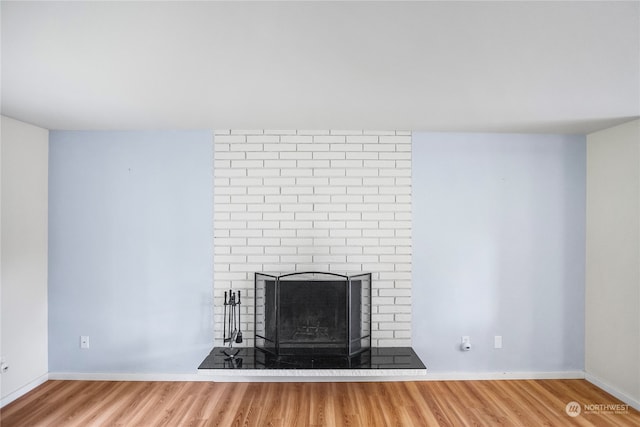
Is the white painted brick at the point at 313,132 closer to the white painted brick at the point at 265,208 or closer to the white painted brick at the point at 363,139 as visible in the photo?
the white painted brick at the point at 363,139

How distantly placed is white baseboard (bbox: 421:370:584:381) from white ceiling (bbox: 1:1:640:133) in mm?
2346

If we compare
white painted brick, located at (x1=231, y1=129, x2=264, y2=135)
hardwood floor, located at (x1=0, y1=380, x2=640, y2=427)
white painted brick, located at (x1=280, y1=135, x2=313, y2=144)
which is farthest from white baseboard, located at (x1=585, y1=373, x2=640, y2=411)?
white painted brick, located at (x1=231, y1=129, x2=264, y2=135)

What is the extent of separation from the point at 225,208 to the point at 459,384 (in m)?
2.75

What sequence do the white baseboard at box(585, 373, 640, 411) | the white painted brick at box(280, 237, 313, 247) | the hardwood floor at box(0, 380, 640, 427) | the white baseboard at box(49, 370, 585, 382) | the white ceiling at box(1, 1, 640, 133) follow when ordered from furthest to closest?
the white painted brick at box(280, 237, 313, 247)
the white baseboard at box(49, 370, 585, 382)
the white baseboard at box(585, 373, 640, 411)
the hardwood floor at box(0, 380, 640, 427)
the white ceiling at box(1, 1, 640, 133)

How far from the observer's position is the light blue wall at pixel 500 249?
3.50 metres

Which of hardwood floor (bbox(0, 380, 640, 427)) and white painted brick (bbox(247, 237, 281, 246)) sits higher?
white painted brick (bbox(247, 237, 281, 246))

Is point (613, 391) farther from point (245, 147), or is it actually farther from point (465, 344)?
point (245, 147)

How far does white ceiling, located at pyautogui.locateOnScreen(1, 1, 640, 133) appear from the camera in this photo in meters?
1.46

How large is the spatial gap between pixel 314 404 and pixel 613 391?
2582 mm

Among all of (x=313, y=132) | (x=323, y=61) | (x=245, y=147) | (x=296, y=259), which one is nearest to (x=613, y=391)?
(x=296, y=259)

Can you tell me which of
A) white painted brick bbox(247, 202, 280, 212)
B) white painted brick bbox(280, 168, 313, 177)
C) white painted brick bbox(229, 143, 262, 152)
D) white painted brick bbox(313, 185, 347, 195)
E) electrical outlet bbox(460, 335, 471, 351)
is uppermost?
white painted brick bbox(229, 143, 262, 152)

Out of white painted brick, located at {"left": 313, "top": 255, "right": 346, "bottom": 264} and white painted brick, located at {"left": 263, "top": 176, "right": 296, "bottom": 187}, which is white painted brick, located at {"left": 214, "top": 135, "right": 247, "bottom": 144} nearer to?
white painted brick, located at {"left": 263, "top": 176, "right": 296, "bottom": 187}

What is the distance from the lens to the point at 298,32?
1.60 meters

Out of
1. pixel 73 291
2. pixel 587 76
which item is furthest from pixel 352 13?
pixel 73 291
